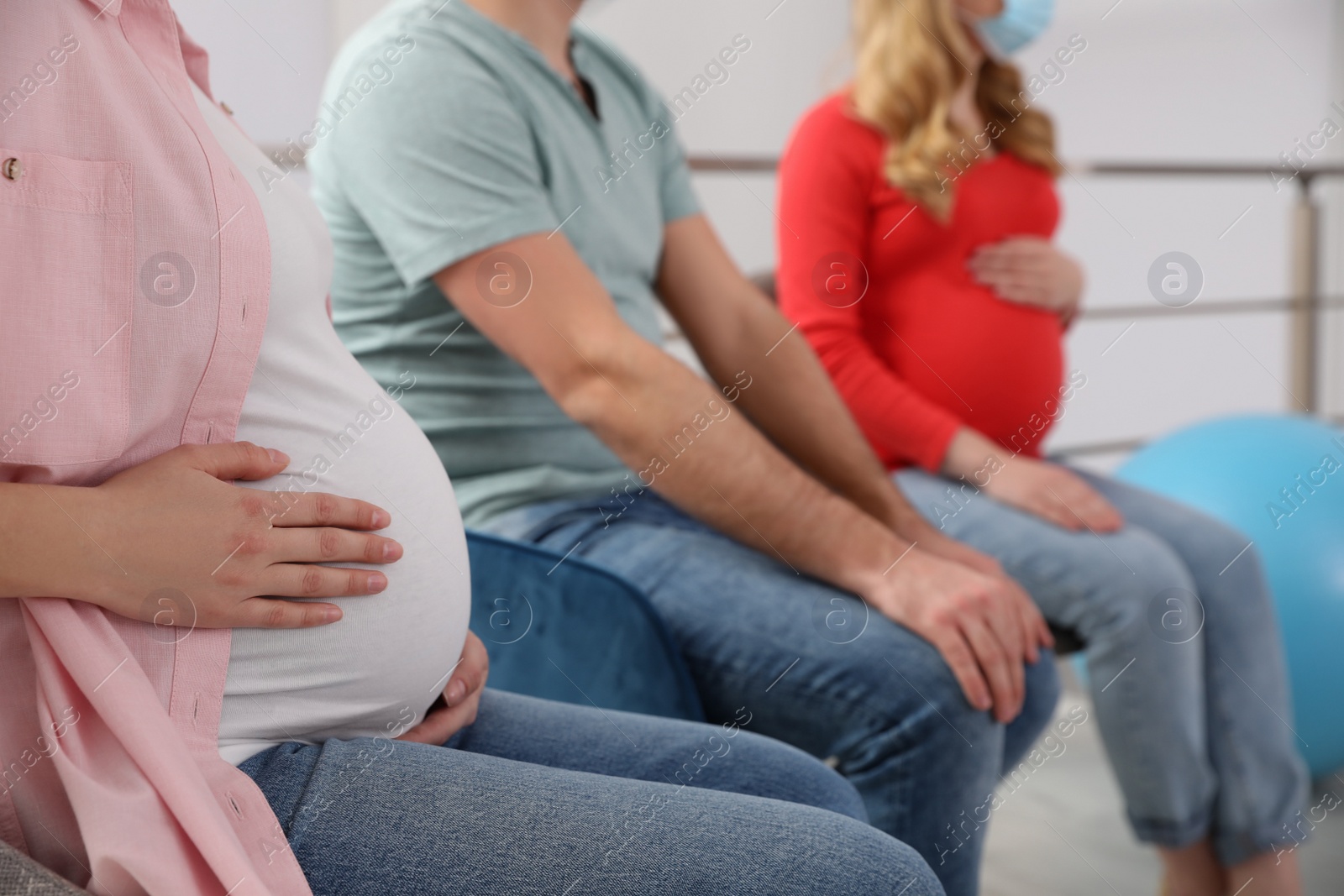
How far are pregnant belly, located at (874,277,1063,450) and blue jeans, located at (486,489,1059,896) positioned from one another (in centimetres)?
50

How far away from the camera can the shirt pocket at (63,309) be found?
1.57 feet

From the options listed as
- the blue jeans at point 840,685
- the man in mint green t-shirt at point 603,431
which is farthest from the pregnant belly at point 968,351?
the blue jeans at point 840,685

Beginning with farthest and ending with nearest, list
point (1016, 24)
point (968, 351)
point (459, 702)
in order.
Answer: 1. point (1016, 24)
2. point (968, 351)
3. point (459, 702)

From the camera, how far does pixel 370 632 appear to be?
0.60 metres

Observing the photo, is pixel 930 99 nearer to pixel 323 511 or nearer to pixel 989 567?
pixel 989 567

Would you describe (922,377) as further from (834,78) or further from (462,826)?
(462,826)

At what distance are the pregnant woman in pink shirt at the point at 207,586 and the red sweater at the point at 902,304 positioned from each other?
777mm

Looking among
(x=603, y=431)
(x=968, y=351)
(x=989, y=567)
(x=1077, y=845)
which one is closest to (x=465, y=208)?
(x=603, y=431)

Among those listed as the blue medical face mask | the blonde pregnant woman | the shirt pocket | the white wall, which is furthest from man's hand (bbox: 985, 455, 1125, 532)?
the white wall

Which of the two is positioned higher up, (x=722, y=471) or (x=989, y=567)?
(x=722, y=471)

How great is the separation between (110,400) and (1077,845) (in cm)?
146

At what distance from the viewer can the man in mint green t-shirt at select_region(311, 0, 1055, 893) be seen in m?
0.87

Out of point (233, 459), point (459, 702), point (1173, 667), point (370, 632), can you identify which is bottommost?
point (1173, 667)

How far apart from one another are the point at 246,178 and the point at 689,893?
0.45 m
